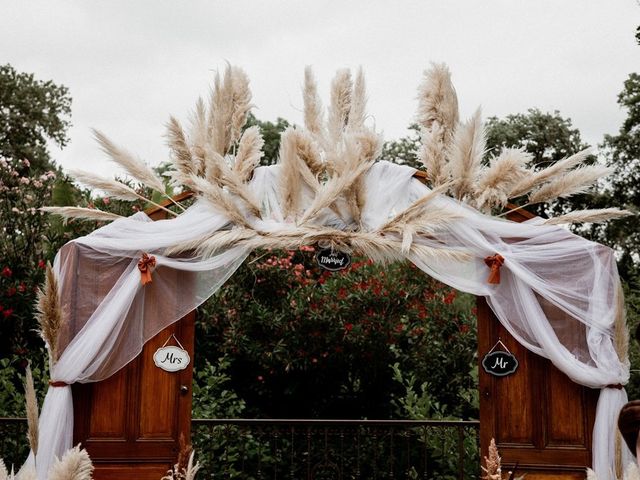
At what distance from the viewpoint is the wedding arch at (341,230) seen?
5051 mm

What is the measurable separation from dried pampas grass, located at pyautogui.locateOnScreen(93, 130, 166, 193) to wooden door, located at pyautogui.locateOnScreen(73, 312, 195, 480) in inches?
48.2

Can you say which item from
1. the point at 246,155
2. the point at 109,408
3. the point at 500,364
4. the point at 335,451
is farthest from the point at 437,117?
the point at 335,451

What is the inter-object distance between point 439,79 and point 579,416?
2.59 meters

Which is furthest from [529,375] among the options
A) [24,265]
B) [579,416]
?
[24,265]

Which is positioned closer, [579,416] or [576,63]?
[579,416]

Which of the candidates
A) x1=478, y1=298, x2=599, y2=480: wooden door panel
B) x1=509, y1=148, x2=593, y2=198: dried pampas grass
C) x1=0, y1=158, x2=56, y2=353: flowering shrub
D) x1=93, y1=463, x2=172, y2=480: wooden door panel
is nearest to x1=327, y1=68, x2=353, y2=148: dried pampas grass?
x1=509, y1=148, x2=593, y2=198: dried pampas grass

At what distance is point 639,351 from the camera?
7.36 m

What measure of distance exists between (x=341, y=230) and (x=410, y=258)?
54 centimetres

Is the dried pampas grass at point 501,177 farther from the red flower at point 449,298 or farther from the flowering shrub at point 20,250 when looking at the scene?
the flowering shrub at point 20,250

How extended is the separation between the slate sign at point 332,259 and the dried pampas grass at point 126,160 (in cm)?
137

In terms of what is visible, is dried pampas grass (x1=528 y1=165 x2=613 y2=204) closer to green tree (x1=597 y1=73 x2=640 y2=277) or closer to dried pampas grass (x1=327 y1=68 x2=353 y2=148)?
dried pampas grass (x1=327 y1=68 x2=353 y2=148)

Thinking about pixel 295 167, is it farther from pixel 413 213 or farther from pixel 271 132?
pixel 271 132

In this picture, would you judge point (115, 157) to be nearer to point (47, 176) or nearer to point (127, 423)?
point (127, 423)

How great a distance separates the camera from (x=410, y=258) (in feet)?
17.0
